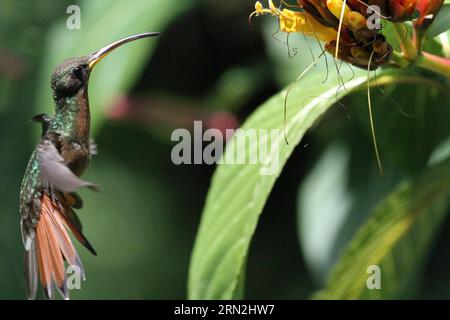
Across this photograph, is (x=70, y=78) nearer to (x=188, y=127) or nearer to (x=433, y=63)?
(x=433, y=63)

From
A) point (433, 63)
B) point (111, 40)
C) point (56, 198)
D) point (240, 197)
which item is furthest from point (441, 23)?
point (111, 40)

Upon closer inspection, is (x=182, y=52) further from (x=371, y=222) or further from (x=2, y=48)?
(x=371, y=222)

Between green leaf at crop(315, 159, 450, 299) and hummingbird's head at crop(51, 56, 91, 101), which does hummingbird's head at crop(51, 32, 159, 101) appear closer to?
hummingbird's head at crop(51, 56, 91, 101)

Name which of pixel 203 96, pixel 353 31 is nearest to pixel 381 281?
pixel 353 31

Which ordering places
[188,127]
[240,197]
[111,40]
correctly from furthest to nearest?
[188,127] < [111,40] < [240,197]

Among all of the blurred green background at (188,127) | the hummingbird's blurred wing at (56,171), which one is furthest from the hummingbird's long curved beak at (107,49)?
the blurred green background at (188,127)

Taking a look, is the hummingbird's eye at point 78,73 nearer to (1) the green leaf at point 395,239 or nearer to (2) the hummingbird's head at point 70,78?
(2) the hummingbird's head at point 70,78

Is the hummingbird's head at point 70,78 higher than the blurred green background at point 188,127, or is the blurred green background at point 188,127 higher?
the blurred green background at point 188,127
